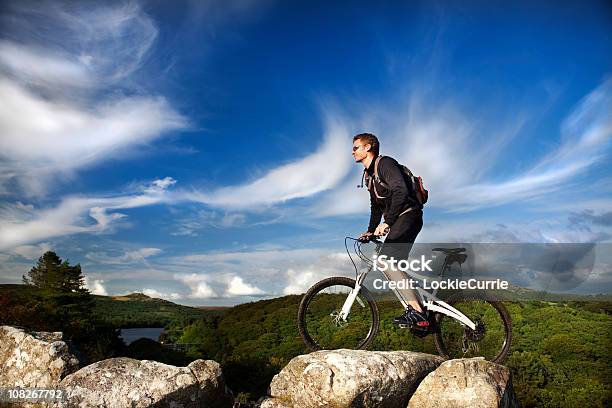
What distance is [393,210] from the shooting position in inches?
355

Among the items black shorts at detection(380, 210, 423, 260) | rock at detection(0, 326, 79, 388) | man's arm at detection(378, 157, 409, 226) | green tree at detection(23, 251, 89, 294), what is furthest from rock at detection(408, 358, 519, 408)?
green tree at detection(23, 251, 89, 294)

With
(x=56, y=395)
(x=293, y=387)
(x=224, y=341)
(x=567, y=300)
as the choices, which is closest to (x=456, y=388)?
(x=293, y=387)

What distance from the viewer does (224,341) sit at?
16953 millimetres

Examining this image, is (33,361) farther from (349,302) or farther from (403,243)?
(403,243)

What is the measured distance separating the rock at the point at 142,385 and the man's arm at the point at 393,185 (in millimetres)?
4142

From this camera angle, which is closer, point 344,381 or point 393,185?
point 344,381

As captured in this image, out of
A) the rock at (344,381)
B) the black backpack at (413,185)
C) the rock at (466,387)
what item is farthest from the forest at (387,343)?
the black backpack at (413,185)

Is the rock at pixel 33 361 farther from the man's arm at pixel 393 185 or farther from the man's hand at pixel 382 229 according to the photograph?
the man's arm at pixel 393 185

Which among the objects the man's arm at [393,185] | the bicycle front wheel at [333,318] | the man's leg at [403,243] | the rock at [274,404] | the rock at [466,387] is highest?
the man's arm at [393,185]

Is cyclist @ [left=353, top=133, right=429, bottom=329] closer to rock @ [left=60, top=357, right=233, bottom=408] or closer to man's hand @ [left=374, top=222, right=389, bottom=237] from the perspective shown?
man's hand @ [left=374, top=222, right=389, bottom=237]

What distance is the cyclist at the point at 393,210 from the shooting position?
9031 millimetres

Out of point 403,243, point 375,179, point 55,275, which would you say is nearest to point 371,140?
point 375,179

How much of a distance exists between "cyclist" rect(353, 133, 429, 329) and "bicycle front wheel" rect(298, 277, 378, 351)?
2.13 ft

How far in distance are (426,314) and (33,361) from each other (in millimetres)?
7501
